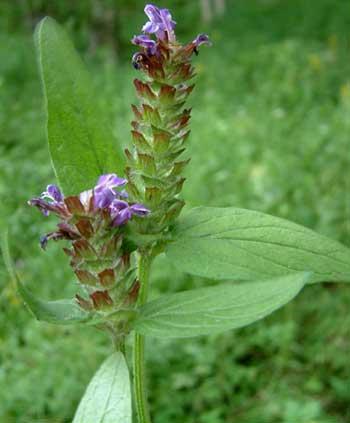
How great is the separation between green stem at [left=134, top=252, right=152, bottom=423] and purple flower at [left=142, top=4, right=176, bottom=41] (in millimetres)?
334

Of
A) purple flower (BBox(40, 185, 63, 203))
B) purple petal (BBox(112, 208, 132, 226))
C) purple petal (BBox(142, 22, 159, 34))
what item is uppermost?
purple petal (BBox(142, 22, 159, 34))

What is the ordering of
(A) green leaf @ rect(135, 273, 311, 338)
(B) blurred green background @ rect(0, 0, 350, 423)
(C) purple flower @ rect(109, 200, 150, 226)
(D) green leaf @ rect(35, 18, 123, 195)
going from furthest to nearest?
(B) blurred green background @ rect(0, 0, 350, 423) → (D) green leaf @ rect(35, 18, 123, 195) → (C) purple flower @ rect(109, 200, 150, 226) → (A) green leaf @ rect(135, 273, 311, 338)

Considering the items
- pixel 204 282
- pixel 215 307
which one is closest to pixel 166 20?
pixel 215 307

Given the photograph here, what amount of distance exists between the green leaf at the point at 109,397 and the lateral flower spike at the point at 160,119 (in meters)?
0.20

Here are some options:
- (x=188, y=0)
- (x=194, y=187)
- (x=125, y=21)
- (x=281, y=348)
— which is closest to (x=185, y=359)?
(x=281, y=348)

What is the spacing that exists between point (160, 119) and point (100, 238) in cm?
20

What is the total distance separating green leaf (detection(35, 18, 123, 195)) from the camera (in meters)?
1.09

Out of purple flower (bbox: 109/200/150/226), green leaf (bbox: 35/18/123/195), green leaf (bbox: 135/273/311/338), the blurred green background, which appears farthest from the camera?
the blurred green background

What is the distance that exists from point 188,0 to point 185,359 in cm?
1300

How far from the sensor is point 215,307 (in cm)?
95

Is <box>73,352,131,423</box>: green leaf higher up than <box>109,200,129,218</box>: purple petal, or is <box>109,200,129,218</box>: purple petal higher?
<box>109,200,129,218</box>: purple petal

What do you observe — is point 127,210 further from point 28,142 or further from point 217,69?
point 217,69

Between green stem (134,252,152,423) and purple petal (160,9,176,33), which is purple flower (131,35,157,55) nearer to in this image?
purple petal (160,9,176,33)

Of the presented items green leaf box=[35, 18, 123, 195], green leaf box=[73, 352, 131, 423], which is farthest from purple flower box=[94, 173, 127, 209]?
green leaf box=[73, 352, 131, 423]
